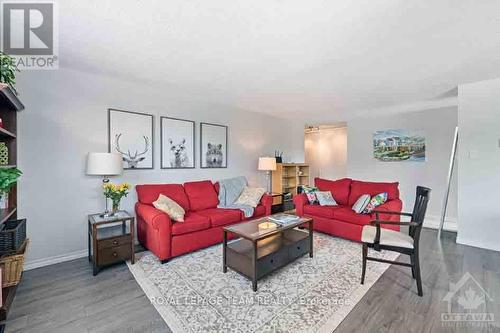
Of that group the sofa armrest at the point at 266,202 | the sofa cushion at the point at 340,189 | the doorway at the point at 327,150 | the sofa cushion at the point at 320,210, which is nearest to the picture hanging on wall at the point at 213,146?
the sofa armrest at the point at 266,202

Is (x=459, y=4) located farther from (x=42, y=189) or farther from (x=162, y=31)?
(x=42, y=189)

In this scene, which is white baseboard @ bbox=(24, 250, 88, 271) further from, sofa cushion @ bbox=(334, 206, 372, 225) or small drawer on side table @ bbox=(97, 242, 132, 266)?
sofa cushion @ bbox=(334, 206, 372, 225)

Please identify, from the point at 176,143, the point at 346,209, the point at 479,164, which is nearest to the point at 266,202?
the point at 346,209

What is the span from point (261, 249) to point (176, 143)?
7.58ft

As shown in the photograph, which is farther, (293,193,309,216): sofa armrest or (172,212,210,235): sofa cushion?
(293,193,309,216): sofa armrest

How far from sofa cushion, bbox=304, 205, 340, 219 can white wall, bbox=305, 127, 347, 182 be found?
339 cm

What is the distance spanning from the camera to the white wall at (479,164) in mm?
3172

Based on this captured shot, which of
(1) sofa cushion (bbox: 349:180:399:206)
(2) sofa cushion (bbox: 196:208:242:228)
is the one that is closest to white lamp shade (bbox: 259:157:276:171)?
(2) sofa cushion (bbox: 196:208:242:228)

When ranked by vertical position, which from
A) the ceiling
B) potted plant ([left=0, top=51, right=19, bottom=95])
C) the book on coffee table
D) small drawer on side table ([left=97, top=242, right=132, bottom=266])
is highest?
the ceiling

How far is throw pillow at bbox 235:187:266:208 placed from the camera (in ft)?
12.7

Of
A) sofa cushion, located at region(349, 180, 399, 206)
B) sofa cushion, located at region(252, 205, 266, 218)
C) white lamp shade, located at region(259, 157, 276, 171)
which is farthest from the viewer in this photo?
white lamp shade, located at region(259, 157, 276, 171)

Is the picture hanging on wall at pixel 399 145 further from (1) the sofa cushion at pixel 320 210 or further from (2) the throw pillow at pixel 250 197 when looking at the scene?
(2) the throw pillow at pixel 250 197
